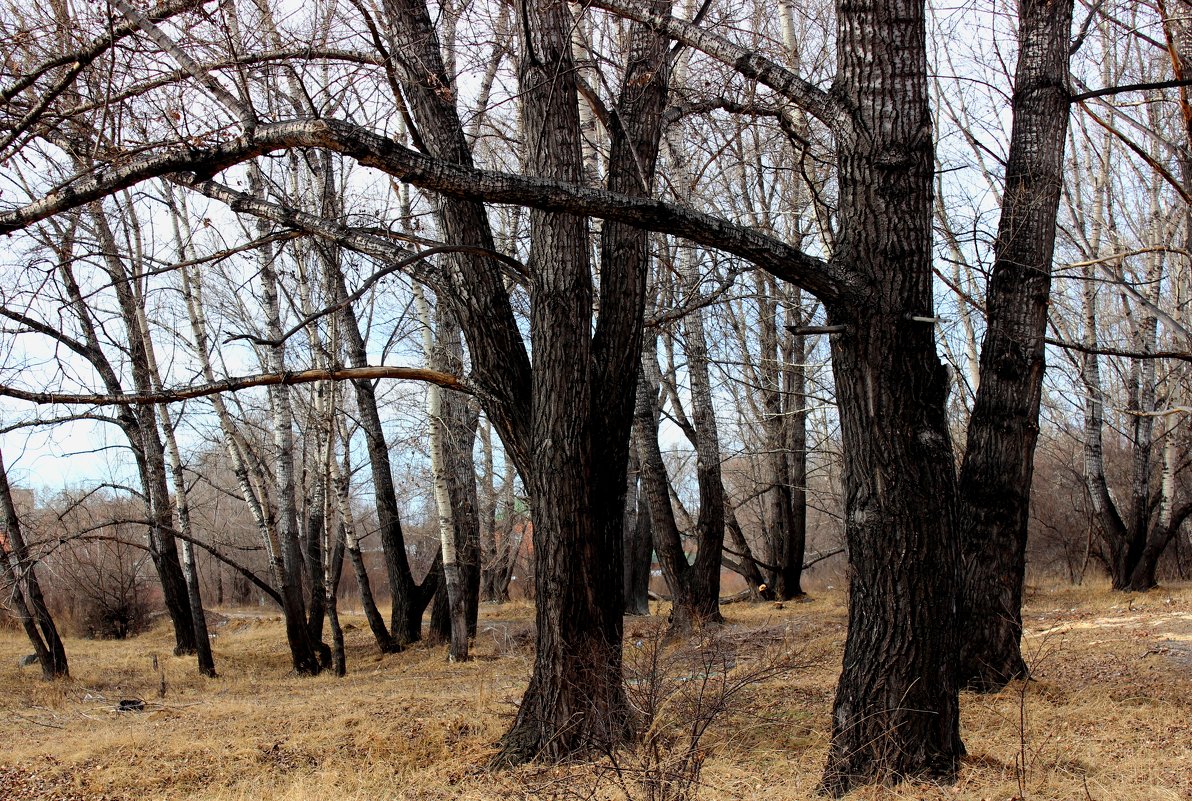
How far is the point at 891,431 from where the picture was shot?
4016 millimetres

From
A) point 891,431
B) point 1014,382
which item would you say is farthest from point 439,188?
point 1014,382

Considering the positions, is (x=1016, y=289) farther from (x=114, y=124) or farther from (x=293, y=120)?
(x=114, y=124)

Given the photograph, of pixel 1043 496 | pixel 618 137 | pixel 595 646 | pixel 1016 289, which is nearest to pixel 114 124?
pixel 618 137

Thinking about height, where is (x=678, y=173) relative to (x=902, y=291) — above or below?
above

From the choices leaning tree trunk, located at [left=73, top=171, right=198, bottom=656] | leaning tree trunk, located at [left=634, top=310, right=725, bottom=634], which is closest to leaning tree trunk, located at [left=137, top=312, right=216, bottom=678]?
leaning tree trunk, located at [left=73, top=171, right=198, bottom=656]

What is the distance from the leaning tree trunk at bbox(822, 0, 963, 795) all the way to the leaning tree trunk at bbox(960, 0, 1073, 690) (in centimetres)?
209

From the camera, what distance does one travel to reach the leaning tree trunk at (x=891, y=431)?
3943 mm

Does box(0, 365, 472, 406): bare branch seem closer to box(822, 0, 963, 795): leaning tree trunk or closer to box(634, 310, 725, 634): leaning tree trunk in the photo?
box(822, 0, 963, 795): leaning tree trunk

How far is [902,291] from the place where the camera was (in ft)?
13.5

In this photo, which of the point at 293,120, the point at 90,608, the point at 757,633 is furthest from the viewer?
the point at 90,608

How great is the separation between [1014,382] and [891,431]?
250cm

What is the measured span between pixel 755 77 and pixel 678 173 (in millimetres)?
5304

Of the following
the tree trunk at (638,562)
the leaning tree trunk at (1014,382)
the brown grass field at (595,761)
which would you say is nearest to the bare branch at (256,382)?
the brown grass field at (595,761)

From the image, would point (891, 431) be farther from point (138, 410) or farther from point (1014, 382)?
point (138, 410)
